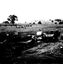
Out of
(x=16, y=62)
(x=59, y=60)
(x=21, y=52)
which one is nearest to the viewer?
(x=59, y=60)

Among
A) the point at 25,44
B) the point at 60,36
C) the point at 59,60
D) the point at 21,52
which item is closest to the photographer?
the point at 59,60

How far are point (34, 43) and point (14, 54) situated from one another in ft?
6.79

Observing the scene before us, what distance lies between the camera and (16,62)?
9203 mm

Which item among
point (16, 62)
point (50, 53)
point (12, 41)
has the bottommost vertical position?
point (16, 62)

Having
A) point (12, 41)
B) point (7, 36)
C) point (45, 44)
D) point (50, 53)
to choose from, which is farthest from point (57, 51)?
point (7, 36)

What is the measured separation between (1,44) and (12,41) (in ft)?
3.67

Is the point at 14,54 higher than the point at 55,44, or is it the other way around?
the point at 55,44

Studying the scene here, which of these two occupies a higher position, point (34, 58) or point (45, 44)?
point (45, 44)

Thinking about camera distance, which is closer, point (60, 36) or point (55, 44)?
point (55, 44)

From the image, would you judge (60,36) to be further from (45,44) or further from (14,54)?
(14,54)

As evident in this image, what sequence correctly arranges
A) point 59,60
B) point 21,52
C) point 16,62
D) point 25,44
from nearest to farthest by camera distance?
point 59,60
point 16,62
point 21,52
point 25,44

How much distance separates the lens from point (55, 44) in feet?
34.3

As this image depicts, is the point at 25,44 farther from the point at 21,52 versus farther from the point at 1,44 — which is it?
the point at 1,44

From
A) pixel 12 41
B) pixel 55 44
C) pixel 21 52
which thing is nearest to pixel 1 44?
pixel 12 41
